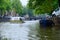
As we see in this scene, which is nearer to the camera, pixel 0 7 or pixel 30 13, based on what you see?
pixel 0 7

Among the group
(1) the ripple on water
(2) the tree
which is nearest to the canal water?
(1) the ripple on water

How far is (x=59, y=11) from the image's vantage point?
38.1 metres

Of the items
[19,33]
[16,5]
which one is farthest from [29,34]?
[16,5]

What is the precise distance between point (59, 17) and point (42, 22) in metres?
6.47

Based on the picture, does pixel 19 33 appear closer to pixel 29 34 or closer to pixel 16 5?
pixel 29 34

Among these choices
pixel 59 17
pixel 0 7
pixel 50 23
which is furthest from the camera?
pixel 0 7

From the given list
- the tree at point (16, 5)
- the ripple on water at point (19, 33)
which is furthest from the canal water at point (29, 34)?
the tree at point (16, 5)

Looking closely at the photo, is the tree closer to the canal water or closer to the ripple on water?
the ripple on water

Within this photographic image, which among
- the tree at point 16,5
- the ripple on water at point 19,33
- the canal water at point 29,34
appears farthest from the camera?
the tree at point 16,5

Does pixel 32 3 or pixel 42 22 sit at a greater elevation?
pixel 32 3

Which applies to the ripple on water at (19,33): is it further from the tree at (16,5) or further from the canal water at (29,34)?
the tree at (16,5)

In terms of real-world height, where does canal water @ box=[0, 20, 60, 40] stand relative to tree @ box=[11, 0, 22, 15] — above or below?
below

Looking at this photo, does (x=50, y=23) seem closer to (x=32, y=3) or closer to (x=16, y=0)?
(x=32, y=3)

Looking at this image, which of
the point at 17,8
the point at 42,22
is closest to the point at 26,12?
the point at 17,8
